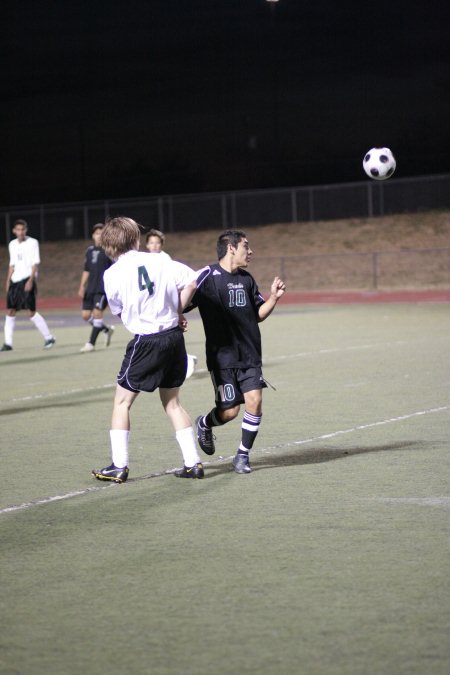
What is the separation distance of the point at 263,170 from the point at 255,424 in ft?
177

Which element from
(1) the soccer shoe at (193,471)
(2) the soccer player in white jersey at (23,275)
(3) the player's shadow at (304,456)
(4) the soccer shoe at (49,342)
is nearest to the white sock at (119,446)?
(1) the soccer shoe at (193,471)

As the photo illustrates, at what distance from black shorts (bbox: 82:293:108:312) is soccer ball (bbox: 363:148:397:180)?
4.86 metres

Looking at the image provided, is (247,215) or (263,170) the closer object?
(247,215)

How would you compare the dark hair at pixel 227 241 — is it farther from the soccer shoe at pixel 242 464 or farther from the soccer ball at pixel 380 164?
the soccer ball at pixel 380 164

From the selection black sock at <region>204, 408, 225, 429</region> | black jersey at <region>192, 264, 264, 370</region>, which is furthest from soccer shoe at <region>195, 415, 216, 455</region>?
black jersey at <region>192, 264, 264, 370</region>

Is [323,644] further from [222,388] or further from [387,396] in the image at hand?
[387,396]

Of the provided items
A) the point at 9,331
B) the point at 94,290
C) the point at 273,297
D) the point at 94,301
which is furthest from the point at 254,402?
the point at 9,331

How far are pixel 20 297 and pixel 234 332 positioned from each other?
1154cm

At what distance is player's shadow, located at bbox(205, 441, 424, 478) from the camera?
8220 millimetres

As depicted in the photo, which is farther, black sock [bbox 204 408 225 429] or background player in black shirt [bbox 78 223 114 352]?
background player in black shirt [bbox 78 223 114 352]

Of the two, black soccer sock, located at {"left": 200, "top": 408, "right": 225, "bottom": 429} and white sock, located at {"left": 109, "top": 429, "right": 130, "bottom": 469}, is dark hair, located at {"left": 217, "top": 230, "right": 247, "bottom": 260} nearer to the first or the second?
black soccer sock, located at {"left": 200, "top": 408, "right": 225, "bottom": 429}

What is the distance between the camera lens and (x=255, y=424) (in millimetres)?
7891

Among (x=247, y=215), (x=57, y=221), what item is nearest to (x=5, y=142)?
(x=57, y=221)

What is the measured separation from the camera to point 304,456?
8586mm
